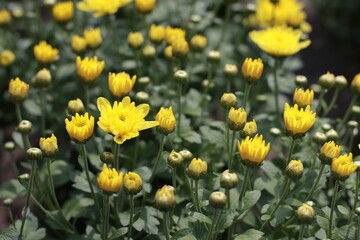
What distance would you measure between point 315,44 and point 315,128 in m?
2.90

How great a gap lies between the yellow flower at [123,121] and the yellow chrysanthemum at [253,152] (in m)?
0.35

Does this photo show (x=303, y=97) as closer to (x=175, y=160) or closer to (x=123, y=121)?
(x=175, y=160)

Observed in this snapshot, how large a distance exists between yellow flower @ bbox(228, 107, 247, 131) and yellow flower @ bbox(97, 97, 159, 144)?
0.96 ft

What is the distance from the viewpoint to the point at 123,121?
6.96ft

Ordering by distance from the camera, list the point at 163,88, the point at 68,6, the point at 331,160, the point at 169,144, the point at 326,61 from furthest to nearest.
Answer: the point at 326,61
the point at 68,6
the point at 163,88
the point at 169,144
the point at 331,160

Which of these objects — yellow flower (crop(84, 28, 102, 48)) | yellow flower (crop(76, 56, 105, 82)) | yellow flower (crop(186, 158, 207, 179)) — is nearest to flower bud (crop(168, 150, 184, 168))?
yellow flower (crop(186, 158, 207, 179))

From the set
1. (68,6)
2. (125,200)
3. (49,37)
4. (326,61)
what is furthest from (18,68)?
(326,61)

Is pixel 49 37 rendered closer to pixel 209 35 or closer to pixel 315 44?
pixel 209 35

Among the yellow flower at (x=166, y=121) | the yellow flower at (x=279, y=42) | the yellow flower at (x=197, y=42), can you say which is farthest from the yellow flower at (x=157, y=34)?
the yellow flower at (x=166, y=121)

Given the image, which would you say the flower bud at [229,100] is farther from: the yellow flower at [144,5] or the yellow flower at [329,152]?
the yellow flower at [144,5]

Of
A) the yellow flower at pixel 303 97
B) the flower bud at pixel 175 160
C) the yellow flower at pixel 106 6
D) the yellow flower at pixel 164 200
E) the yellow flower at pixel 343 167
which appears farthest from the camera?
the yellow flower at pixel 106 6

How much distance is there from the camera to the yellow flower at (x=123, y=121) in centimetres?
204

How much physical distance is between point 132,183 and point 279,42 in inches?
50.3

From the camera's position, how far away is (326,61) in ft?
17.2
